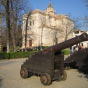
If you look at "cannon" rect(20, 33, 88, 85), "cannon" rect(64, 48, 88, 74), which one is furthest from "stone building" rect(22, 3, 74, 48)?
"cannon" rect(20, 33, 88, 85)

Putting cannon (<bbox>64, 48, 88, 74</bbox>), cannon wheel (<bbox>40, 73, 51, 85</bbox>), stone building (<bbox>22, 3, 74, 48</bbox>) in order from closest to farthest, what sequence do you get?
cannon wheel (<bbox>40, 73, 51, 85</bbox>), cannon (<bbox>64, 48, 88, 74</bbox>), stone building (<bbox>22, 3, 74, 48</bbox>)

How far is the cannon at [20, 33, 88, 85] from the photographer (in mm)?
7469

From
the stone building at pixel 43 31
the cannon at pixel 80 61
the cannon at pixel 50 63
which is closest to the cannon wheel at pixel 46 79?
the cannon at pixel 50 63

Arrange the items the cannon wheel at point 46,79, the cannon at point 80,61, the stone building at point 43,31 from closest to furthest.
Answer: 1. the cannon wheel at point 46,79
2. the cannon at point 80,61
3. the stone building at point 43,31

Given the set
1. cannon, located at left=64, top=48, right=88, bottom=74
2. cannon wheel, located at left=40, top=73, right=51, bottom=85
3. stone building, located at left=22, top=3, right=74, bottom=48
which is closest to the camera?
cannon wheel, located at left=40, top=73, right=51, bottom=85

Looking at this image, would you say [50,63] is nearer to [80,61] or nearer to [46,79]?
[46,79]

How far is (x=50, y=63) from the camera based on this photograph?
7461 mm

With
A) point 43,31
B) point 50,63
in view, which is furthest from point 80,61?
point 43,31

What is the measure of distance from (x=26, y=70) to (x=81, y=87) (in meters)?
2.96

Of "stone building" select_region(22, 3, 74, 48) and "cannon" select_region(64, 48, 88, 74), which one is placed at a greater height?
"stone building" select_region(22, 3, 74, 48)

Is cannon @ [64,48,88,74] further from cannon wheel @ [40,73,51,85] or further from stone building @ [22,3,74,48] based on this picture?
stone building @ [22,3,74,48]

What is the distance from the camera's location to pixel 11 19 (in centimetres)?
2688

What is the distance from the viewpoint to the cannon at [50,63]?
24.5ft

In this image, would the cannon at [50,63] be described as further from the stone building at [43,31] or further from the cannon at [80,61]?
the stone building at [43,31]
